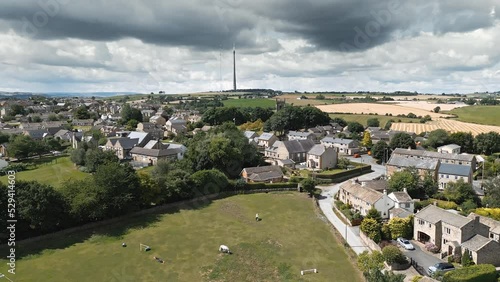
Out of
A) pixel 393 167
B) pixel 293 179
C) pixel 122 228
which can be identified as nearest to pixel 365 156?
pixel 393 167

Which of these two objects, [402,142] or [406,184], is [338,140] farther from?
[406,184]

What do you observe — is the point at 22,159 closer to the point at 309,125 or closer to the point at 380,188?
the point at 380,188

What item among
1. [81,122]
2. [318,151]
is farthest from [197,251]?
[81,122]

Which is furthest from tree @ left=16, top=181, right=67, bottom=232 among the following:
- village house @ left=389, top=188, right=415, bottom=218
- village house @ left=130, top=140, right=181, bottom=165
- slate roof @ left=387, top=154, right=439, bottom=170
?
slate roof @ left=387, top=154, right=439, bottom=170

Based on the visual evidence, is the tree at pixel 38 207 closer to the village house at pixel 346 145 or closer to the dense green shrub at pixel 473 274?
the dense green shrub at pixel 473 274

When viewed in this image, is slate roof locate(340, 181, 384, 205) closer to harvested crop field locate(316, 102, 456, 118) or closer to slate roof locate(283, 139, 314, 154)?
slate roof locate(283, 139, 314, 154)
